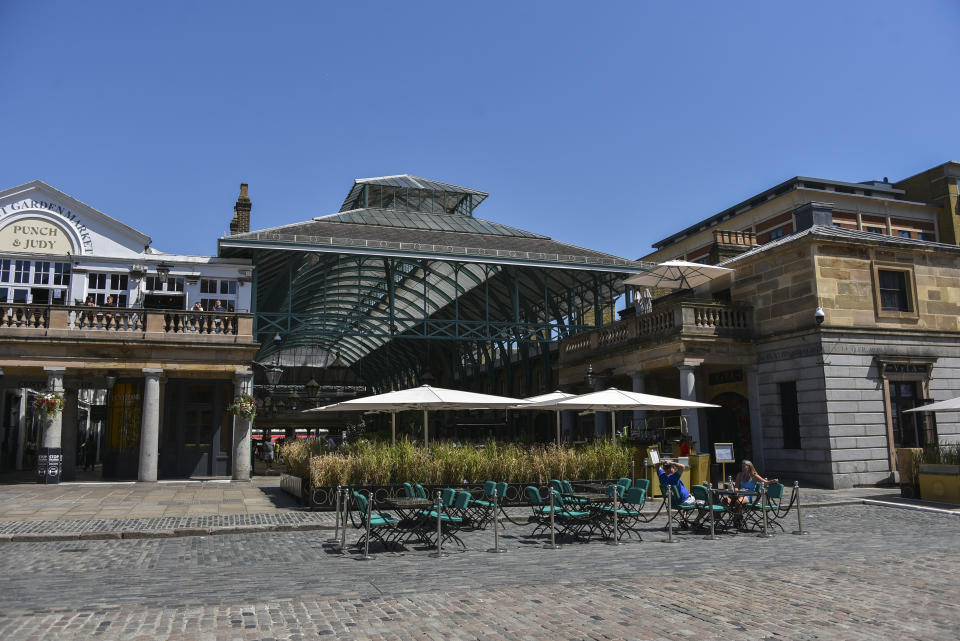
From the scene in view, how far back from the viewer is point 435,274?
29109 millimetres

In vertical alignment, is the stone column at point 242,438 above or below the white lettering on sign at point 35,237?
below

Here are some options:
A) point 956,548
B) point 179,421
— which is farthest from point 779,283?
point 179,421

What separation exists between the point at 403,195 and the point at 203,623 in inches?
1139

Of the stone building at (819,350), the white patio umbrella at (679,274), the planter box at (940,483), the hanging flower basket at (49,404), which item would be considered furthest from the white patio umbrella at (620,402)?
the hanging flower basket at (49,404)

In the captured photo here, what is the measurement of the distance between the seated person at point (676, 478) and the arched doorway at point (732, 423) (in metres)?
9.89

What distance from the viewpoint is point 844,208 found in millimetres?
46594

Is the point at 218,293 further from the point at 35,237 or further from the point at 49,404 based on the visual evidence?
the point at 49,404

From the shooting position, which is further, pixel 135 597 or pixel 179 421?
pixel 179 421

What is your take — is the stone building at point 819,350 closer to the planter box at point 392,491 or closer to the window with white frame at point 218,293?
the planter box at point 392,491

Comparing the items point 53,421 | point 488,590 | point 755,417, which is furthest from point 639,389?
point 53,421

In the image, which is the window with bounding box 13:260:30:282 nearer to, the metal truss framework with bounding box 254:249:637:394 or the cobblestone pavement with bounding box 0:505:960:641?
the metal truss framework with bounding box 254:249:637:394

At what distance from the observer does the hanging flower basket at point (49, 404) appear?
20469 millimetres

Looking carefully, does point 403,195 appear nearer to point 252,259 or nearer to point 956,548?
point 252,259

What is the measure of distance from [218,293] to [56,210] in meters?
5.53
